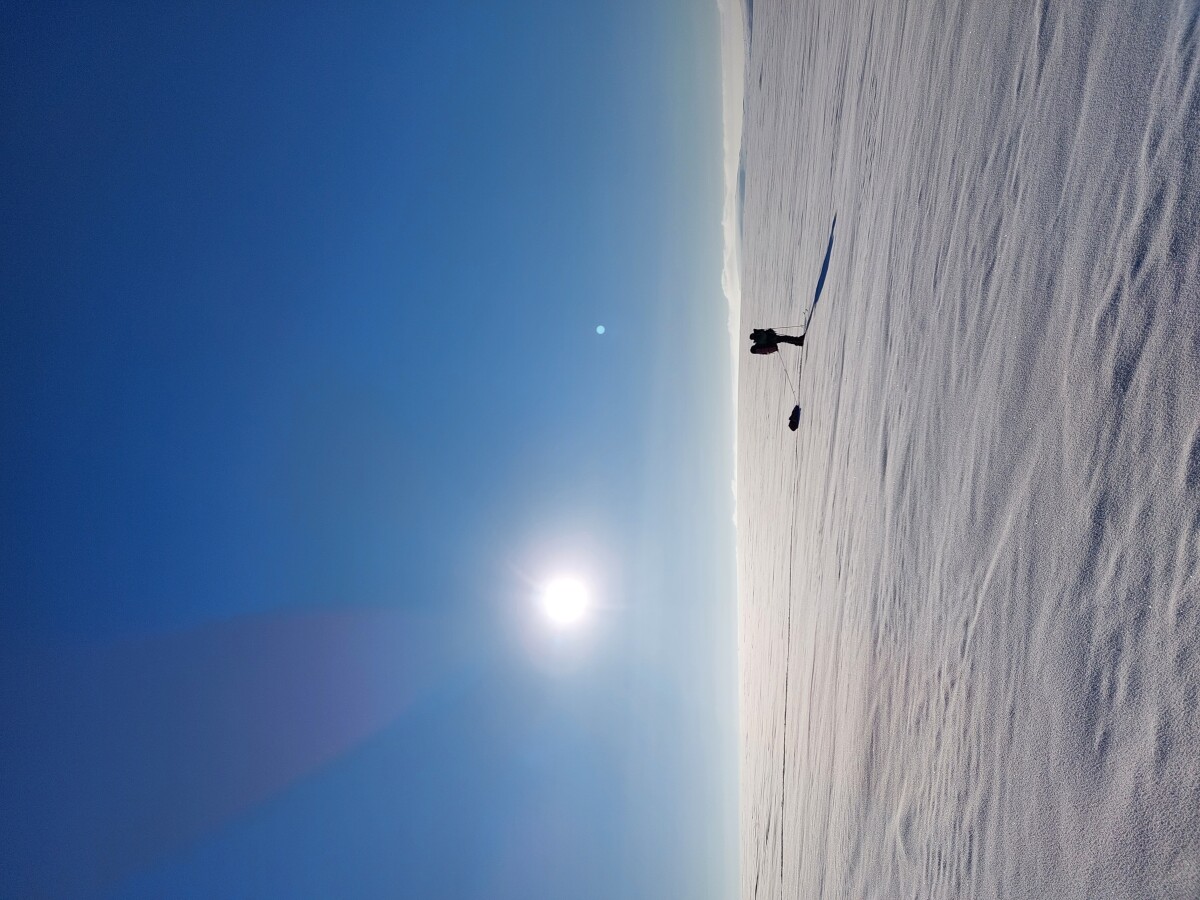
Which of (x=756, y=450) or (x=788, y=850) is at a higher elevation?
(x=756, y=450)

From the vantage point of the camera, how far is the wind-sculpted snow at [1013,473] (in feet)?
3.71

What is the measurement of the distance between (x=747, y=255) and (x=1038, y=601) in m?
8.30

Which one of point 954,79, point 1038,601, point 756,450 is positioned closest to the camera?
point 1038,601

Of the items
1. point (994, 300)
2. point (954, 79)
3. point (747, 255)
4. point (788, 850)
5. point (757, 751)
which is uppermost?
point (747, 255)

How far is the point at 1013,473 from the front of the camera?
5.52 feet

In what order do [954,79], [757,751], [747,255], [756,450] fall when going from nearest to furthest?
[954,79]
[757,751]
[756,450]
[747,255]

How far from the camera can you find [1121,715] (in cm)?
Result: 115

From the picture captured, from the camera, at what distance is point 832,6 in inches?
212

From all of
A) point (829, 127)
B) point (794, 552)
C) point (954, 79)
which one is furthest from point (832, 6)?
point (794, 552)

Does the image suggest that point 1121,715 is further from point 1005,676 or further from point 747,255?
point 747,255

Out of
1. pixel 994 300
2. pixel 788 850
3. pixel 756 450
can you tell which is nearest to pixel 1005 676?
pixel 994 300

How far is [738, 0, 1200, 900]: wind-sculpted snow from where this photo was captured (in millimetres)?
1131

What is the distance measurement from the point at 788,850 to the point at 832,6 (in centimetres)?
582

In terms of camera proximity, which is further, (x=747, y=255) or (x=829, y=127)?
(x=747, y=255)
